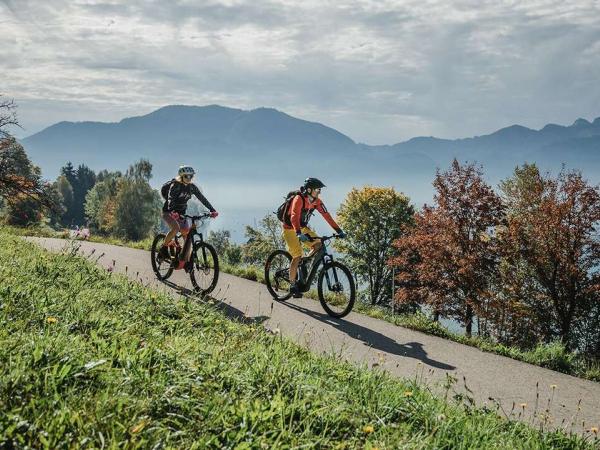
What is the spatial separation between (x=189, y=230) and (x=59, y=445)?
7.72m

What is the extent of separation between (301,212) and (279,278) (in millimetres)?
1831

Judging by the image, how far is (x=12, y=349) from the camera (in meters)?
3.47

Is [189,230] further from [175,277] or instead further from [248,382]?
[248,382]

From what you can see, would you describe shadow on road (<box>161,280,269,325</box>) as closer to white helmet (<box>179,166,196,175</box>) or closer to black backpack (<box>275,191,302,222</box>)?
black backpack (<box>275,191,302,222</box>)

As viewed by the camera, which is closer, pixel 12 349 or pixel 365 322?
pixel 12 349

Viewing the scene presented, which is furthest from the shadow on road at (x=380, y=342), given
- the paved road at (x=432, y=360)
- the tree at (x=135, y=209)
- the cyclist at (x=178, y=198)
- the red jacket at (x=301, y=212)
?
the tree at (x=135, y=209)

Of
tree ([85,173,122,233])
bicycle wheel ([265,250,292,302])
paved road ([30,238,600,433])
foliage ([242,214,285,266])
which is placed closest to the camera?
paved road ([30,238,600,433])

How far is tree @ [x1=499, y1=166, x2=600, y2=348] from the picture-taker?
2359 centimetres

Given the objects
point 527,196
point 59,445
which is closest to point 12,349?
point 59,445

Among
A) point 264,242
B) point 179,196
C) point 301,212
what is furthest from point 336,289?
point 264,242

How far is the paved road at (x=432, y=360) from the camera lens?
548cm

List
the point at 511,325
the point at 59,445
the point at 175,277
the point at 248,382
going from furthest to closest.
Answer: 1. the point at 511,325
2. the point at 175,277
3. the point at 248,382
4. the point at 59,445

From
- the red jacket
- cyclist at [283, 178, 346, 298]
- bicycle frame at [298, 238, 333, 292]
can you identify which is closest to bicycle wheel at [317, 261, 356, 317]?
bicycle frame at [298, 238, 333, 292]

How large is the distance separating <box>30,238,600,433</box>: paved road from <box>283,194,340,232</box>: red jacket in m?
1.64
